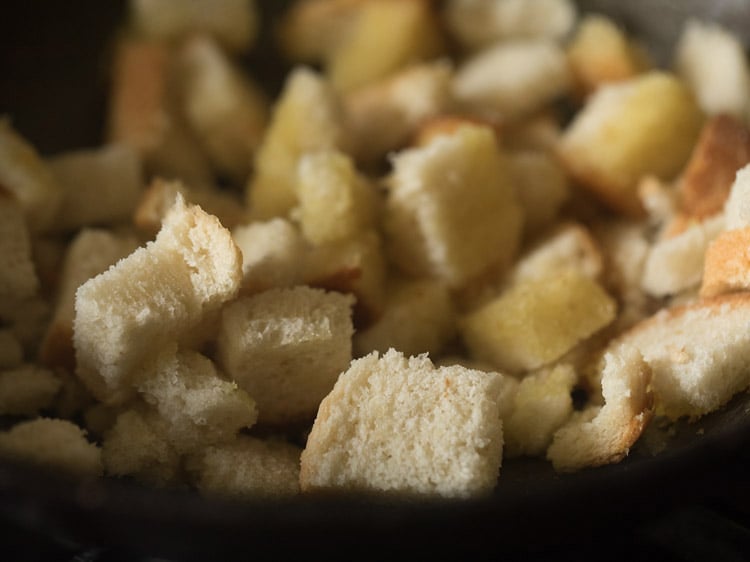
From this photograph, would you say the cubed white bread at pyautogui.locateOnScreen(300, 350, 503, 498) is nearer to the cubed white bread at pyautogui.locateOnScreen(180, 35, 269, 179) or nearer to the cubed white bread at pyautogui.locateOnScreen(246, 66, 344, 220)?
the cubed white bread at pyautogui.locateOnScreen(246, 66, 344, 220)

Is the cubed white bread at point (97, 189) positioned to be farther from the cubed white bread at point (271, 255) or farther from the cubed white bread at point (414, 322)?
the cubed white bread at point (414, 322)

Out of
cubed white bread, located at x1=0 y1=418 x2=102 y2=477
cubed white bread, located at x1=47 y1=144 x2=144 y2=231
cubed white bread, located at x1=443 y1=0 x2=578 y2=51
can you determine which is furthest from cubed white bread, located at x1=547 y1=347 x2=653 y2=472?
cubed white bread, located at x1=443 y1=0 x2=578 y2=51

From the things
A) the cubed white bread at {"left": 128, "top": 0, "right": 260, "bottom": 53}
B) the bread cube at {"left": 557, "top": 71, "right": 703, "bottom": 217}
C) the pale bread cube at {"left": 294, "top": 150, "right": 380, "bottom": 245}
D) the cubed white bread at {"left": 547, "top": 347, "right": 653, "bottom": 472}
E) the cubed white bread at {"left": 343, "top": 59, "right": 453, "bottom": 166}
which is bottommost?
the cubed white bread at {"left": 547, "top": 347, "right": 653, "bottom": 472}

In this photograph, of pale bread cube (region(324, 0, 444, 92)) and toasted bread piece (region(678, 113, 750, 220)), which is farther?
pale bread cube (region(324, 0, 444, 92))

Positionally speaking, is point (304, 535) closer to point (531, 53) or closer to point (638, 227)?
point (638, 227)

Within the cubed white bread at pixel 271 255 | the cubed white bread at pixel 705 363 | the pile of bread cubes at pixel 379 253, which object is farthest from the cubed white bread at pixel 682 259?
the cubed white bread at pixel 271 255

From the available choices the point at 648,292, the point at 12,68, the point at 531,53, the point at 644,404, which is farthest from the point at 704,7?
the point at 12,68

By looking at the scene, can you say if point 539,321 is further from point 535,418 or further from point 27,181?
point 27,181

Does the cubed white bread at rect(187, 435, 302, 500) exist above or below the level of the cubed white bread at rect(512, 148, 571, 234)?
below

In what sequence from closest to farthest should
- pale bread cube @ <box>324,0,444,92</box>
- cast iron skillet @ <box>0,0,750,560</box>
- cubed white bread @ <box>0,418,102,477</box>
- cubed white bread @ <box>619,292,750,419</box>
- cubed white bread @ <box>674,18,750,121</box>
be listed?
1. cast iron skillet @ <box>0,0,750,560</box>
2. cubed white bread @ <box>0,418,102,477</box>
3. cubed white bread @ <box>619,292,750,419</box>
4. cubed white bread @ <box>674,18,750,121</box>
5. pale bread cube @ <box>324,0,444,92</box>
